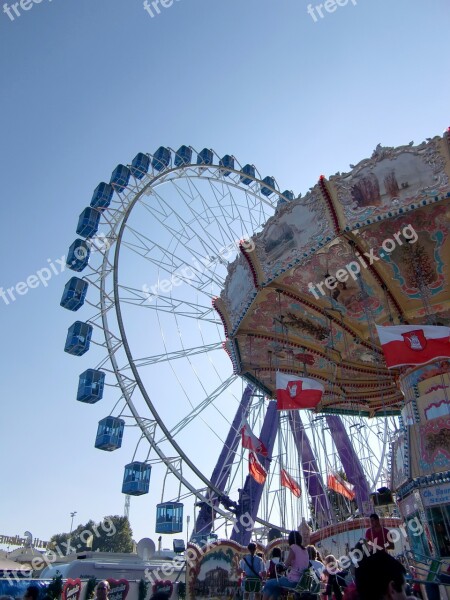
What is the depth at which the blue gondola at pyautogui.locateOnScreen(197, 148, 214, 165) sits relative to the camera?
2195 centimetres

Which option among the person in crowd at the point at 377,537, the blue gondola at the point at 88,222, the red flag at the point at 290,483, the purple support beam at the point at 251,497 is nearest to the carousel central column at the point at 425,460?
the person in crowd at the point at 377,537

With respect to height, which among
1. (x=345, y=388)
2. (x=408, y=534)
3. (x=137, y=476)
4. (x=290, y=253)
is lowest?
(x=408, y=534)

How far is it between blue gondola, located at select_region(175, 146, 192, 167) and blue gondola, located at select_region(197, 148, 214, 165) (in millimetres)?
482

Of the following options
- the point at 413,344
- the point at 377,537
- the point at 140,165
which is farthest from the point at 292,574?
the point at 140,165

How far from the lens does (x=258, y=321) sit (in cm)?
1152

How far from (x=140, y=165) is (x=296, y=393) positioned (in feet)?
43.5

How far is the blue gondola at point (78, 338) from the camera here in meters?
18.0

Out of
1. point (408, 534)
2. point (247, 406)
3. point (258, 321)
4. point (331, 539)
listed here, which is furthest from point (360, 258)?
point (247, 406)

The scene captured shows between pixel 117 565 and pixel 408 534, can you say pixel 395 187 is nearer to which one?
pixel 408 534

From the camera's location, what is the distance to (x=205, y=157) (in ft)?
72.7

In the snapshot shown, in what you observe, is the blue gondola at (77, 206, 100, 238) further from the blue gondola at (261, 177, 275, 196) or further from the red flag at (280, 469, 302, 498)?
the red flag at (280, 469, 302, 498)

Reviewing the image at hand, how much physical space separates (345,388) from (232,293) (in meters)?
4.79

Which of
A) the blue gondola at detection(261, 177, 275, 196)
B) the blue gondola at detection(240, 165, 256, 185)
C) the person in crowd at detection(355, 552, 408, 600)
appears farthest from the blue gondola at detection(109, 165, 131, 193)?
the person in crowd at detection(355, 552, 408, 600)

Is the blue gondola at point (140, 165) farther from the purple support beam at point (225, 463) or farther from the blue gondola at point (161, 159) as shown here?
the purple support beam at point (225, 463)
